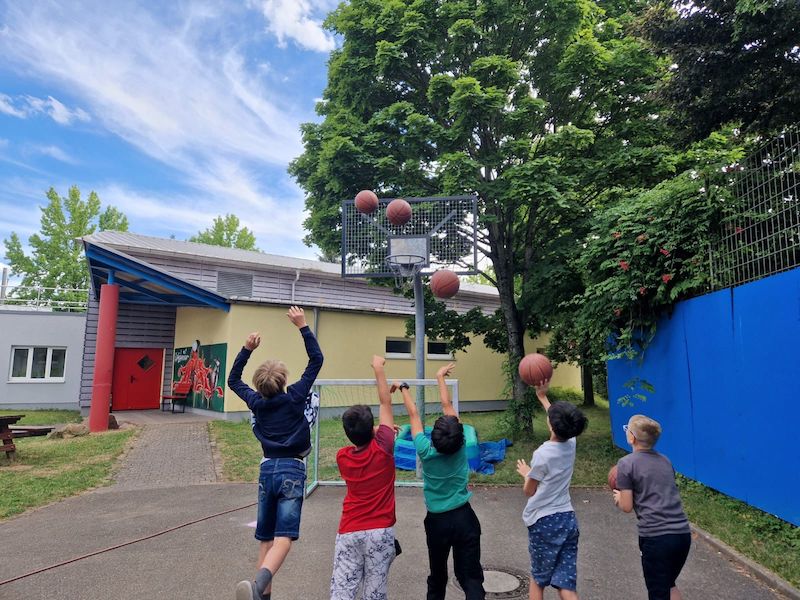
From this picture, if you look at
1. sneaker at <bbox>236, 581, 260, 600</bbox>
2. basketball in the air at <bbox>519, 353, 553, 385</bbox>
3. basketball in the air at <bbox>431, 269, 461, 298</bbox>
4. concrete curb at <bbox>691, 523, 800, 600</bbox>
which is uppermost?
basketball in the air at <bbox>431, 269, 461, 298</bbox>

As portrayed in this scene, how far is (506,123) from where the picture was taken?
10.1m

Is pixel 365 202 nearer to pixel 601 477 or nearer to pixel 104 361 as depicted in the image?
pixel 601 477

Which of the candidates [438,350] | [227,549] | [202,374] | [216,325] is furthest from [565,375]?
[227,549]

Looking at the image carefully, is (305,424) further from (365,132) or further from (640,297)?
(365,132)

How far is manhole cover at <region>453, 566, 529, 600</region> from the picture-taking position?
4328 millimetres

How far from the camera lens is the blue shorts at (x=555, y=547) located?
3.37 m

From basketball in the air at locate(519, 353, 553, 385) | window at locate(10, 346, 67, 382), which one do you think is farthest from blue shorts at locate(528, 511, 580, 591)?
window at locate(10, 346, 67, 382)

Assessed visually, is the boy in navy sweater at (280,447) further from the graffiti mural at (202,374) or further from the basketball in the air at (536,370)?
the graffiti mural at (202,374)

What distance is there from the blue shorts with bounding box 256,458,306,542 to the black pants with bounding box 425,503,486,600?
1024 millimetres

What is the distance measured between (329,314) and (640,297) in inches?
429

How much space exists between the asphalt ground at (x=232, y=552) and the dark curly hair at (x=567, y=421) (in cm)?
183

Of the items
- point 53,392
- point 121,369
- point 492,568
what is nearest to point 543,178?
point 492,568

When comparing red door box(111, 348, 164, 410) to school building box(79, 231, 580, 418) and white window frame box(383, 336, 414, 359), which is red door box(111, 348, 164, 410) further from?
white window frame box(383, 336, 414, 359)

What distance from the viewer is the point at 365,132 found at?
10836 mm
